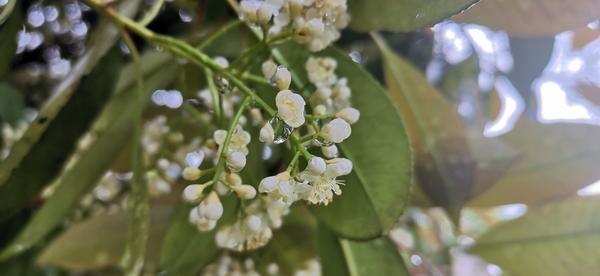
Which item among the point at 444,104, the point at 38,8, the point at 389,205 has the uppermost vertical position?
the point at 38,8

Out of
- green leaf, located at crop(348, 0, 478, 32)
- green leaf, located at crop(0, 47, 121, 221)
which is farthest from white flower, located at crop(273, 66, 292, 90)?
green leaf, located at crop(0, 47, 121, 221)

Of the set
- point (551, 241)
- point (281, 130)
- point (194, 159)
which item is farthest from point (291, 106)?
point (551, 241)

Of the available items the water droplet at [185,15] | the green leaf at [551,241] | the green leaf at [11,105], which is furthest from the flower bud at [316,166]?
the green leaf at [11,105]

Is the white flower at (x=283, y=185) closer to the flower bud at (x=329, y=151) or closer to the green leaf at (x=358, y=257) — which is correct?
the flower bud at (x=329, y=151)

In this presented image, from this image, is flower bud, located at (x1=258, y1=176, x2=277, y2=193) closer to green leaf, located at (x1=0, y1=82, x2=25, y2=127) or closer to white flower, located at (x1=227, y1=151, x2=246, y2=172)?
white flower, located at (x1=227, y1=151, x2=246, y2=172)

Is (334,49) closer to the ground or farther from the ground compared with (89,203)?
farther from the ground

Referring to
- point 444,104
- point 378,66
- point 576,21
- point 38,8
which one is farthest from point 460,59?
point 38,8

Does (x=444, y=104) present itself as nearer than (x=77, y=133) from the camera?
No

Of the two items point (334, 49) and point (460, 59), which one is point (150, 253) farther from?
point (460, 59)
